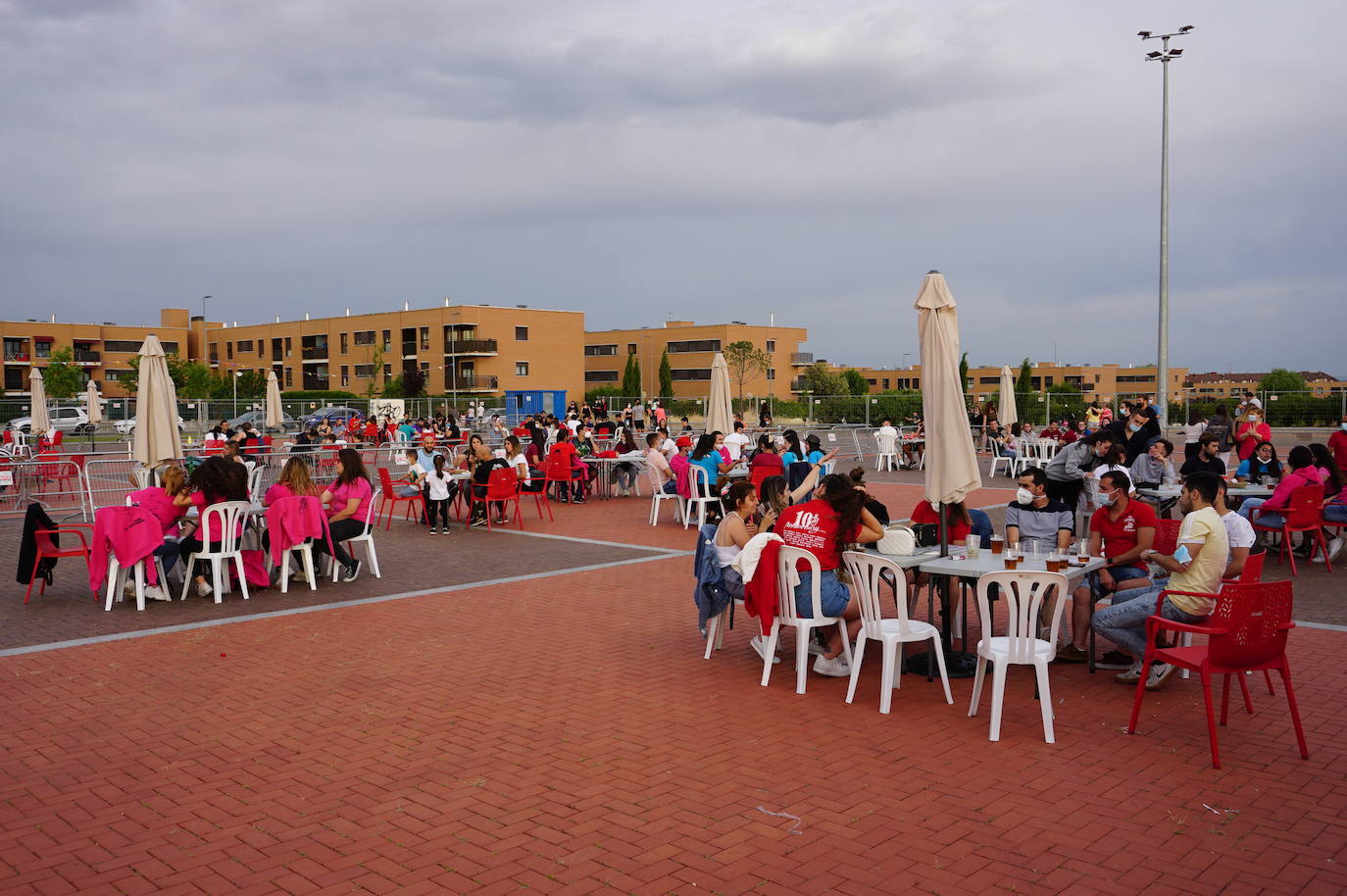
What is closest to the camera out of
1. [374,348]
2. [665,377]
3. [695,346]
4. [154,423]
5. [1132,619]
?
[1132,619]

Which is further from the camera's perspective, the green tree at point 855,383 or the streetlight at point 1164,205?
the green tree at point 855,383

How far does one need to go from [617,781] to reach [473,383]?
2962 inches

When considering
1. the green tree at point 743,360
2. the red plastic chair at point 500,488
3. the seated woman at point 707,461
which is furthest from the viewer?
the green tree at point 743,360

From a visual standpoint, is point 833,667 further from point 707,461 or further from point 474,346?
point 474,346

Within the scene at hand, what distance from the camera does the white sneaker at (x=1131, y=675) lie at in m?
6.45

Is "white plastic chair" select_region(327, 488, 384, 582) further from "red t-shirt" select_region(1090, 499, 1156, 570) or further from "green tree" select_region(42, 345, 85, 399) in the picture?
"green tree" select_region(42, 345, 85, 399)

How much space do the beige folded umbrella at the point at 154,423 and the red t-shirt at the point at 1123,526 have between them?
388 inches

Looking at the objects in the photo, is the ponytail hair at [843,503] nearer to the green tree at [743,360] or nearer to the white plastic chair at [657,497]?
the white plastic chair at [657,497]

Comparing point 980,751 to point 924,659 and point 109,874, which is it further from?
point 109,874

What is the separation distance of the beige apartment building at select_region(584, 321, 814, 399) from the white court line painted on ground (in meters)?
74.5

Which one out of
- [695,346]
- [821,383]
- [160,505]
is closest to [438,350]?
[695,346]

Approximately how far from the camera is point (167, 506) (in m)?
9.37

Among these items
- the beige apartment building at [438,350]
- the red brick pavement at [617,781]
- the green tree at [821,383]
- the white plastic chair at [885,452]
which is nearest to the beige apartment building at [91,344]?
the beige apartment building at [438,350]

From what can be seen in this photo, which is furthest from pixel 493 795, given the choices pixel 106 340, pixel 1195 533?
pixel 106 340
